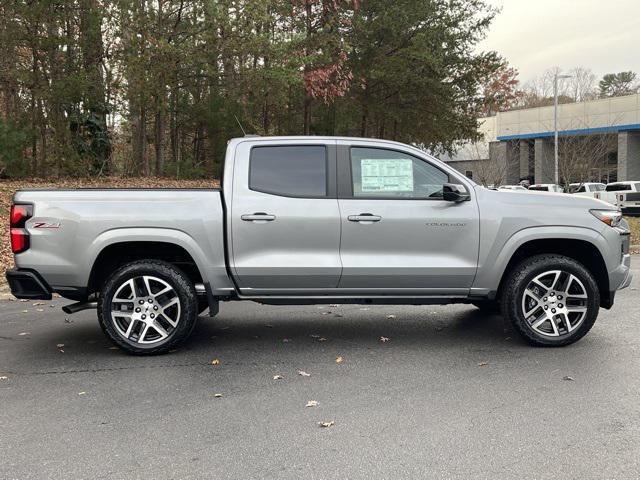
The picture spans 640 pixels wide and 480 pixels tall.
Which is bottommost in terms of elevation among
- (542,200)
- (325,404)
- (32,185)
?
(325,404)

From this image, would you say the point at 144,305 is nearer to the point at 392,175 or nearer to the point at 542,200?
the point at 392,175

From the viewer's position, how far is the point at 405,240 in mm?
5523

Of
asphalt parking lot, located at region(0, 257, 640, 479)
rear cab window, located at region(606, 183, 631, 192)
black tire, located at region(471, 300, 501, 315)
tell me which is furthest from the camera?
rear cab window, located at region(606, 183, 631, 192)

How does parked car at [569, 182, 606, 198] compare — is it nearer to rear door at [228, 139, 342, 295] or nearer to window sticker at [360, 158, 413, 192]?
window sticker at [360, 158, 413, 192]

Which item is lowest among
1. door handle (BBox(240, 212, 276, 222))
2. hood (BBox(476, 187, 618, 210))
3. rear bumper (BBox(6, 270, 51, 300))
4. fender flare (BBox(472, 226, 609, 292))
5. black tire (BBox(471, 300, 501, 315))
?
black tire (BBox(471, 300, 501, 315))

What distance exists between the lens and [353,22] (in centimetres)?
2520

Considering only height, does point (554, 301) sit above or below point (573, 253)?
below

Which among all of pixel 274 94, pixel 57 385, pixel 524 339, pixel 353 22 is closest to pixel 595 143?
pixel 353 22

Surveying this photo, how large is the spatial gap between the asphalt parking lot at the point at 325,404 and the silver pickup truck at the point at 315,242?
0.50m

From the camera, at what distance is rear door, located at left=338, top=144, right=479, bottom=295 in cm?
550

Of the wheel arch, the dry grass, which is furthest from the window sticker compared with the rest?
the dry grass

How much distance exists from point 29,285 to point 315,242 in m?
2.56

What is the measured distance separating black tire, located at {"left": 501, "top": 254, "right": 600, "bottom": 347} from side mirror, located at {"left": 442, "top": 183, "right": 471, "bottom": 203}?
0.87m

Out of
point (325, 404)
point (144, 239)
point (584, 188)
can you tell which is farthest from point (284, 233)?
point (584, 188)
